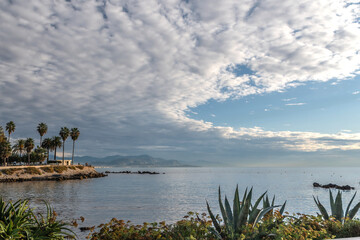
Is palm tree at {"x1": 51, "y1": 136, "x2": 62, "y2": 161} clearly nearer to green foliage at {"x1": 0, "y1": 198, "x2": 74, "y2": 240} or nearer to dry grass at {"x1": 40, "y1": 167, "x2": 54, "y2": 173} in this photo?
dry grass at {"x1": 40, "y1": 167, "x2": 54, "y2": 173}

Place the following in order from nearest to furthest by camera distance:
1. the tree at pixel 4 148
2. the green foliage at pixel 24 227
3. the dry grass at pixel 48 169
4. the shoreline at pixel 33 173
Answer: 1. the green foliage at pixel 24 227
2. the shoreline at pixel 33 173
3. the dry grass at pixel 48 169
4. the tree at pixel 4 148

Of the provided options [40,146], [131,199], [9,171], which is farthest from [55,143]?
[131,199]

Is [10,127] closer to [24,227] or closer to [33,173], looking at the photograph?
[33,173]

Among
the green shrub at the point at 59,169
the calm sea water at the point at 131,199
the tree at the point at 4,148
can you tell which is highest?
the tree at the point at 4,148

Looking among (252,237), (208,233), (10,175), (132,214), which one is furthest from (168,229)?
(10,175)

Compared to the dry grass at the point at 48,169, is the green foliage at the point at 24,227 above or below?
above

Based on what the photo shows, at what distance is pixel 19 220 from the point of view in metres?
5.73

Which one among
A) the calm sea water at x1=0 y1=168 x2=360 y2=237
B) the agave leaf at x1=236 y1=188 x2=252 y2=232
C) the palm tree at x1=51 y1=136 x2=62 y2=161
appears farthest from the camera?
the palm tree at x1=51 y1=136 x2=62 y2=161

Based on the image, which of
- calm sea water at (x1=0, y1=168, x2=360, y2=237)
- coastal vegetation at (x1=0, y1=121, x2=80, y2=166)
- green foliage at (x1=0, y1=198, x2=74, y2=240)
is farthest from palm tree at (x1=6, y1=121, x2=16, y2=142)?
green foliage at (x1=0, y1=198, x2=74, y2=240)

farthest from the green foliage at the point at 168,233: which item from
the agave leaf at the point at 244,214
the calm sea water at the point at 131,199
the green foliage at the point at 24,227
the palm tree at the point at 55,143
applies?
the palm tree at the point at 55,143

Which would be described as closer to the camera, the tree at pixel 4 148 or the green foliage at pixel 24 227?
the green foliage at pixel 24 227

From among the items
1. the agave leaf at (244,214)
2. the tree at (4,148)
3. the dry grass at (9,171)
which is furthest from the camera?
the tree at (4,148)

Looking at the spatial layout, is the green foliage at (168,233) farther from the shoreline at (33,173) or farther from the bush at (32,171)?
the bush at (32,171)

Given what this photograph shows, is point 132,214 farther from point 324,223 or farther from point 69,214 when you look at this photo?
point 324,223
